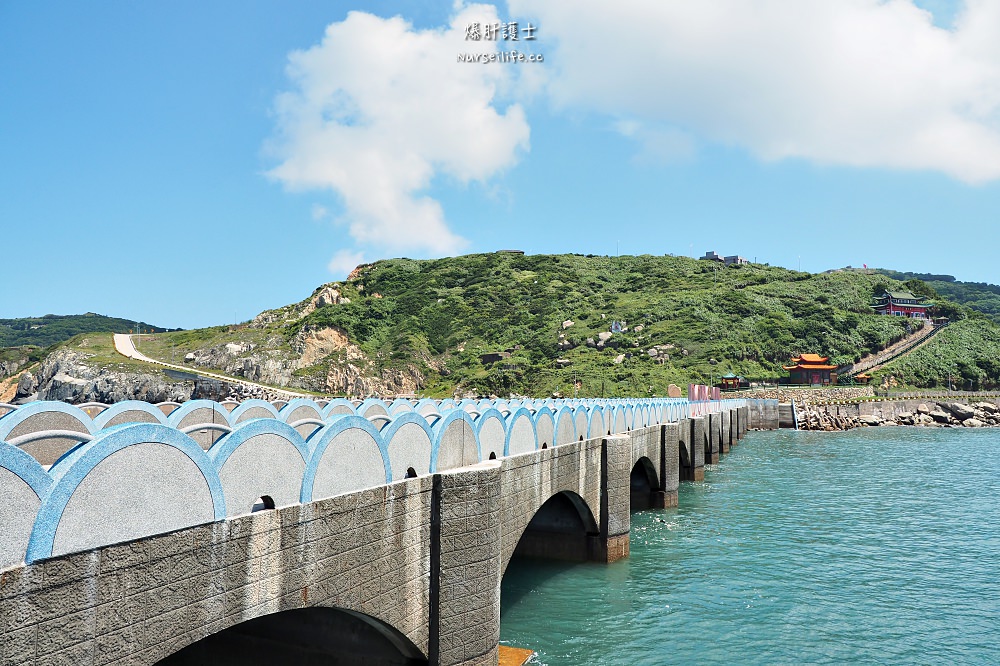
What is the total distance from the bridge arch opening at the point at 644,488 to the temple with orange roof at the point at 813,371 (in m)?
80.8

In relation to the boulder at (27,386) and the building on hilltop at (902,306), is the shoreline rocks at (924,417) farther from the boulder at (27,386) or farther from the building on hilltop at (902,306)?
the boulder at (27,386)

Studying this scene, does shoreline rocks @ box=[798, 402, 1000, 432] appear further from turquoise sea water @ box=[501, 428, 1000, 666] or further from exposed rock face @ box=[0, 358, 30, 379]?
exposed rock face @ box=[0, 358, 30, 379]

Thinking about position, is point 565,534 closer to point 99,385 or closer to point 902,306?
point 99,385

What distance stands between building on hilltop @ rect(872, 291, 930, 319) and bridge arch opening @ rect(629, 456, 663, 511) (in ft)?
382

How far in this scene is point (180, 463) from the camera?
6.29 m

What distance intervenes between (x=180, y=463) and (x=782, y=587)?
60.9 feet

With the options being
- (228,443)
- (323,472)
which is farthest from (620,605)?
(228,443)

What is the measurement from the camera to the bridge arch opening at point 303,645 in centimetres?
1024

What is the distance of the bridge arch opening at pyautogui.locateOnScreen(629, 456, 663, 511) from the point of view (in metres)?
29.8

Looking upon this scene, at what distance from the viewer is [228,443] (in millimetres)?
7156

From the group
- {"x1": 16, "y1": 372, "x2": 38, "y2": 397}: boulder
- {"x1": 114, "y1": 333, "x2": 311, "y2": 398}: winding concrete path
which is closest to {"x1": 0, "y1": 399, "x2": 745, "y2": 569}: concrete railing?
{"x1": 114, "y1": 333, "x2": 311, "y2": 398}: winding concrete path

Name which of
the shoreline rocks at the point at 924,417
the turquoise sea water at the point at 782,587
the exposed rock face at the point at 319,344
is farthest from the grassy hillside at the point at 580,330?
the turquoise sea water at the point at 782,587

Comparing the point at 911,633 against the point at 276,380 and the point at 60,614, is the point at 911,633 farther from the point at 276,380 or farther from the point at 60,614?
the point at 276,380

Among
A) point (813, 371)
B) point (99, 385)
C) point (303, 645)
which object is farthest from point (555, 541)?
point (813, 371)
